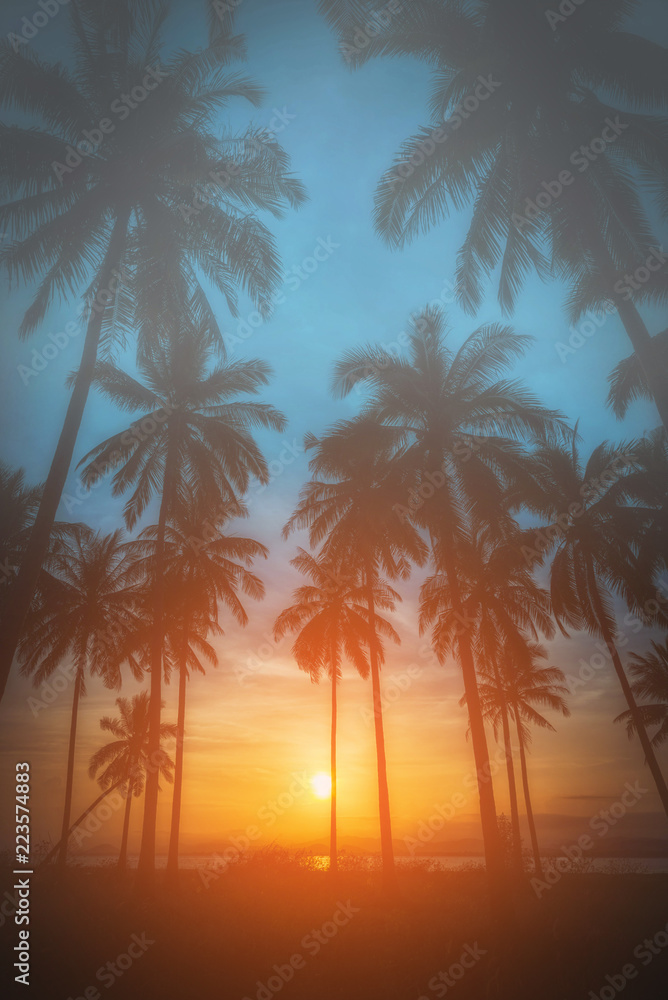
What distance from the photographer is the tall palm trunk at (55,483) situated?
964cm

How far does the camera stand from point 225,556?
23781 millimetres

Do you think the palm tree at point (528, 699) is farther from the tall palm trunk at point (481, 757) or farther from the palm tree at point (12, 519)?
the palm tree at point (12, 519)

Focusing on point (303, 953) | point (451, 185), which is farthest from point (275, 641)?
point (451, 185)

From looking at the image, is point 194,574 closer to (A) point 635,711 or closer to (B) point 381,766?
(B) point 381,766

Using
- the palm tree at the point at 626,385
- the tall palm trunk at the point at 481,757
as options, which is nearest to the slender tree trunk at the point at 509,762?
the tall palm trunk at the point at 481,757

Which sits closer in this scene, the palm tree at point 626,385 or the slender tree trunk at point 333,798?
the palm tree at point 626,385

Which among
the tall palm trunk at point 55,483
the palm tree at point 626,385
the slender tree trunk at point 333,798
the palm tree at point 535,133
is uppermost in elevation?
the palm tree at point 535,133

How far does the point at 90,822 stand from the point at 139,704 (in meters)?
16.7

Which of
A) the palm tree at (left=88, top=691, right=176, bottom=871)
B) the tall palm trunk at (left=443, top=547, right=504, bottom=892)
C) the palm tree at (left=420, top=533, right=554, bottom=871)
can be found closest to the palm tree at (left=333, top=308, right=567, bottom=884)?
the tall palm trunk at (left=443, top=547, right=504, bottom=892)

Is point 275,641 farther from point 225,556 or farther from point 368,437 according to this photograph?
point 368,437

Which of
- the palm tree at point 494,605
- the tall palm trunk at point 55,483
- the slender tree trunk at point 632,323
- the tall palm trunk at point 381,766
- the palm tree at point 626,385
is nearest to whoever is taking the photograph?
the tall palm trunk at point 55,483

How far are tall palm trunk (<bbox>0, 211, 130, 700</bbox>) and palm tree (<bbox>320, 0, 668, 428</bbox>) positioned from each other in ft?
21.1

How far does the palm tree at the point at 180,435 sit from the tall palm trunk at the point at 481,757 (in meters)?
8.80

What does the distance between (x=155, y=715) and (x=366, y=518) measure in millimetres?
9355
